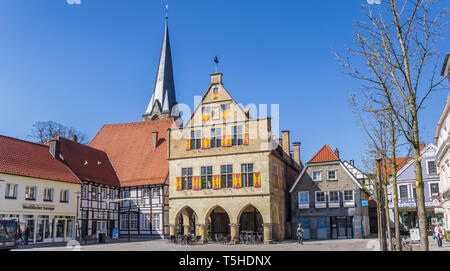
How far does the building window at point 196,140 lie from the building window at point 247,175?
14.1 ft

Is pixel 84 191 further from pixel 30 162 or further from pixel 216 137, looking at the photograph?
pixel 216 137

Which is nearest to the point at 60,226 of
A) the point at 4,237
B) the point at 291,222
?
the point at 4,237

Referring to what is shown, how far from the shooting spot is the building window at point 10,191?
30202 mm

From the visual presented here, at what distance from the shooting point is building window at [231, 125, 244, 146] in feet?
110

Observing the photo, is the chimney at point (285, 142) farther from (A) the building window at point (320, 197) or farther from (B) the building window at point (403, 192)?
(B) the building window at point (403, 192)

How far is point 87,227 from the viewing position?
37688 millimetres

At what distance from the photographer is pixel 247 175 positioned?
33031 millimetres

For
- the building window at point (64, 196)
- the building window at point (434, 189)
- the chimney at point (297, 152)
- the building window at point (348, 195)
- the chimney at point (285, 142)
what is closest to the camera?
the building window at point (64, 196)

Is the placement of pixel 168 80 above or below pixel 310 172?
above

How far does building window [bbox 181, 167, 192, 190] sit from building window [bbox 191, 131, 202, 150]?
189cm

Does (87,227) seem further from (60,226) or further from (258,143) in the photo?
(258,143)

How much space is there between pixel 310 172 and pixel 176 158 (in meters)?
12.0

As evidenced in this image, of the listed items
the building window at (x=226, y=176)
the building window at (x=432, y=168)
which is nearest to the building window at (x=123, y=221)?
the building window at (x=226, y=176)
